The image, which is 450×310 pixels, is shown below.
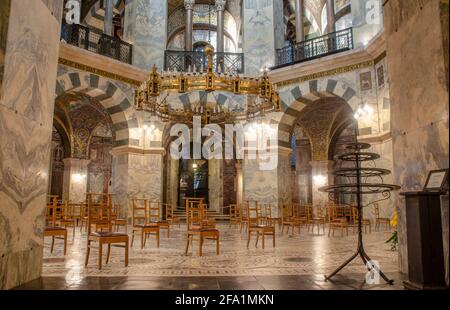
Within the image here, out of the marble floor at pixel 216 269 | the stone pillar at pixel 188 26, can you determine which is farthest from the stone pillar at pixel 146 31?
→ the marble floor at pixel 216 269

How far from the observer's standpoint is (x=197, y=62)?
536 inches

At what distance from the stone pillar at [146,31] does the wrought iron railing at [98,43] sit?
1.05 ft

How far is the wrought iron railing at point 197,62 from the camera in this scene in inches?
525

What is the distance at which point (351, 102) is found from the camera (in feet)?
38.2

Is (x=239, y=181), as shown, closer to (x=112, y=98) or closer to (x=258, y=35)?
(x=258, y=35)

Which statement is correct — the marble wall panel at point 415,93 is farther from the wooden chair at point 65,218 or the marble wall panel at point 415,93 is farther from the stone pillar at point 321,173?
the stone pillar at point 321,173

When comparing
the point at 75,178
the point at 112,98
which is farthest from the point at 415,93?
the point at 75,178

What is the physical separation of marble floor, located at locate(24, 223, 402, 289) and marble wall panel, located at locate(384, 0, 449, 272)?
1097mm

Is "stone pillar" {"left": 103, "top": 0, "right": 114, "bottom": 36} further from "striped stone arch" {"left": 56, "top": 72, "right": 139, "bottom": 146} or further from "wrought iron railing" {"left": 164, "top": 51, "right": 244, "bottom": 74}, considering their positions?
"striped stone arch" {"left": 56, "top": 72, "right": 139, "bottom": 146}

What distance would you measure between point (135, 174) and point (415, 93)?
32.4 feet

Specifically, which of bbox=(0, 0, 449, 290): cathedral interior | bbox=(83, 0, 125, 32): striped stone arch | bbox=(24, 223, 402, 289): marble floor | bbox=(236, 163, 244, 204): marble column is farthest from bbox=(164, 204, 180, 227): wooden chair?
bbox=(83, 0, 125, 32): striped stone arch

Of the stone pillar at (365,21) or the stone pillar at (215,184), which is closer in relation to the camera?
the stone pillar at (365,21)

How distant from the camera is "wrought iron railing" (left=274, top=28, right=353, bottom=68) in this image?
12.2 meters
